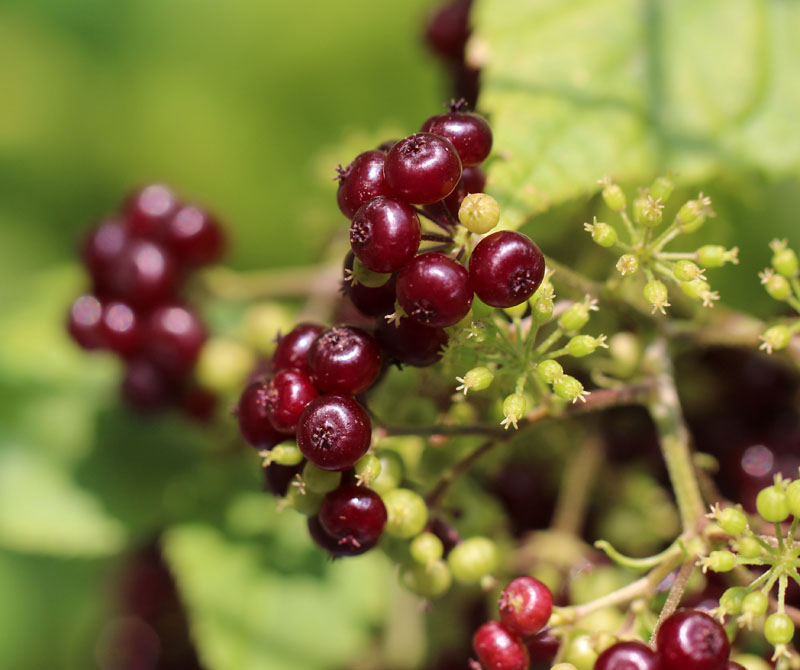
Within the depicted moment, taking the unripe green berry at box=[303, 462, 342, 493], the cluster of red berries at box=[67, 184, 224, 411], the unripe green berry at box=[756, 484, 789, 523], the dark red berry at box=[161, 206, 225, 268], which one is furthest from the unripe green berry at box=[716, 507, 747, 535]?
the dark red berry at box=[161, 206, 225, 268]

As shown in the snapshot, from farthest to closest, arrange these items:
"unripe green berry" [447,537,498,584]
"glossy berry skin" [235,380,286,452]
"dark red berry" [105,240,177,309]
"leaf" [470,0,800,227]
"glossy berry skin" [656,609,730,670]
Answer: "dark red berry" [105,240,177,309] → "leaf" [470,0,800,227] → "unripe green berry" [447,537,498,584] → "glossy berry skin" [235,380,286,452] → "glossy berry skin" [656,609,730,670]

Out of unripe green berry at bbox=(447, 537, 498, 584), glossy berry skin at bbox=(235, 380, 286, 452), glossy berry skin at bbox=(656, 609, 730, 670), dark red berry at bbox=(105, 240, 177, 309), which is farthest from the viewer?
dark red berry at bbox=(105, 240, 177, 309)

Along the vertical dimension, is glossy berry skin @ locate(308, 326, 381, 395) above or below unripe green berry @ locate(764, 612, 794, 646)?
above

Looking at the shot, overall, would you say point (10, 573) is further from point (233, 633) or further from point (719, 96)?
point (719, 96)

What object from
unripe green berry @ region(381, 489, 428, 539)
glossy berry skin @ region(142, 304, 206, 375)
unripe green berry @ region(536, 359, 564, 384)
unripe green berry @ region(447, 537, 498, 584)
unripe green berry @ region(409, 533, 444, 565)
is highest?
unripe green berry @ region(536, 359, 564, 384)

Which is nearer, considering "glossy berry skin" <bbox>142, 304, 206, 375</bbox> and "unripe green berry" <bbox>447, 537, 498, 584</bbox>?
"unripe green berry" <bbox>447, 537, 498, 584</bbox>

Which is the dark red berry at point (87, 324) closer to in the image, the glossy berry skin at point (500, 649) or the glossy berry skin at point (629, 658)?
the glossy berry skin at point (500, 649)

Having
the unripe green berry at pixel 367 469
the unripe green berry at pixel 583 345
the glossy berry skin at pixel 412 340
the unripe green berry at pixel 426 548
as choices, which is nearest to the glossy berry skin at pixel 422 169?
the glossy berry skin at pixel 412 340

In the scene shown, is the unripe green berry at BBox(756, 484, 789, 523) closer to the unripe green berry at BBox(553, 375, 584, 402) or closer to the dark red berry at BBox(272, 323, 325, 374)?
the unripe green berry at BBox(553, 375, 584, 402)
